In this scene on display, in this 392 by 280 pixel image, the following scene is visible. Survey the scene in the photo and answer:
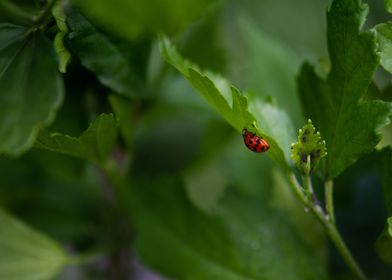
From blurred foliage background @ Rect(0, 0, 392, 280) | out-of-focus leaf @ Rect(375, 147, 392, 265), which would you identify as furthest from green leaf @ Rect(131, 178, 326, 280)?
out-of-focus leaf @ Rect(375, 147, 392, 265)

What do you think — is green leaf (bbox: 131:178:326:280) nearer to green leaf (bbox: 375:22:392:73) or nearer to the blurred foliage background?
the blurred foliage background

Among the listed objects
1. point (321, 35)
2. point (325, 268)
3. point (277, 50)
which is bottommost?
point (325, 268)

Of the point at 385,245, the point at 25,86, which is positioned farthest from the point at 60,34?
the point at 385,245

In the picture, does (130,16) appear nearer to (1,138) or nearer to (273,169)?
(1,138)

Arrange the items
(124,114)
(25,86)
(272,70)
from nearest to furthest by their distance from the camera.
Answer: (25,86) → (124,114) → (272,70)

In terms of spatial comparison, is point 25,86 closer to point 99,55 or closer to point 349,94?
point 99,55

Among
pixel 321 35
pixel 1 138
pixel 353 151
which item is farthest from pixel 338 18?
pixel 321 35
